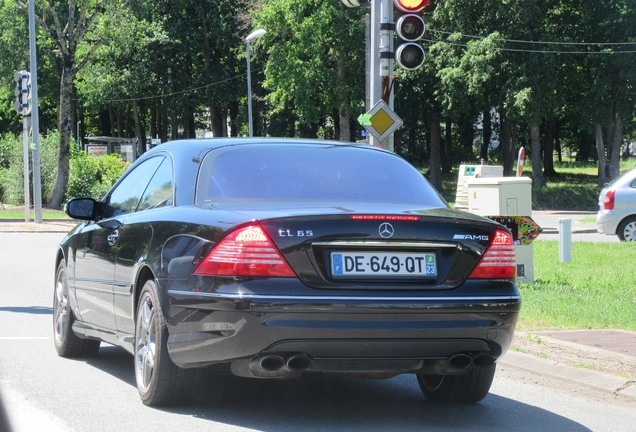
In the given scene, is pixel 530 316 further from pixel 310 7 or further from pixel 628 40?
pixel 310 7

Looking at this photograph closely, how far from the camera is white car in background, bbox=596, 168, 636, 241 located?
21.5 meters

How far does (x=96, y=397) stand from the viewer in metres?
6.28

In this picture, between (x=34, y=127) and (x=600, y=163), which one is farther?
(x=600, y=163)

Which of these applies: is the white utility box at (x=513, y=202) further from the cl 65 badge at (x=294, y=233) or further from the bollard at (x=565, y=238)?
the cl 65 badge at (x=294, y=233)

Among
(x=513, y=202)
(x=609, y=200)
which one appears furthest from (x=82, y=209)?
(x=609, y=200)

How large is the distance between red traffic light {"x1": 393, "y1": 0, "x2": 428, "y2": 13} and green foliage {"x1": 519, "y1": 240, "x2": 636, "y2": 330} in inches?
139

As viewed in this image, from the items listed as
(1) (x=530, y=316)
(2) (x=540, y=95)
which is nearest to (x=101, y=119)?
(2) (x=540, y=95)

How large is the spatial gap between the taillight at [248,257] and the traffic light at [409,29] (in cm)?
733

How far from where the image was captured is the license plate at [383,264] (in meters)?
5.29

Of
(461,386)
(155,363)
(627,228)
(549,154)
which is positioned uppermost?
(549,154)

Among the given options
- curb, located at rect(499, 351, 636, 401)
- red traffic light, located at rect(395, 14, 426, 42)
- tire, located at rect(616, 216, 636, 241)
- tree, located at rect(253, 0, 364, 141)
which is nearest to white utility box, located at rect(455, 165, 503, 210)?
tire, located at rect(616, 216, 636, 241)

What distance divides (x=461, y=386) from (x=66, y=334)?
3.21m

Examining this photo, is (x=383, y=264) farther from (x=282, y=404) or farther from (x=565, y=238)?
(x=565, y=238)

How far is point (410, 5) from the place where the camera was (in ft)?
39.9
